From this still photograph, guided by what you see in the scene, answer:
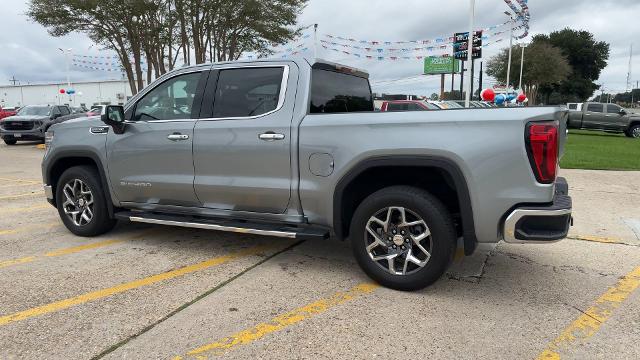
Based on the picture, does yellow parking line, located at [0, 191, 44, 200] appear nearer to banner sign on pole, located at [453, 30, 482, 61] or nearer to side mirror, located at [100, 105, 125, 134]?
side mirror, located at [100, 105, 125, 134]

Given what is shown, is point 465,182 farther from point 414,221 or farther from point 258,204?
point 258,204

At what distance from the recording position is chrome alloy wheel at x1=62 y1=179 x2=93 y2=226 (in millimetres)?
5215

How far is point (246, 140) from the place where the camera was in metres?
→ 4.12

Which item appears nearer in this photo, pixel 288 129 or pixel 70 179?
pixel 288 129

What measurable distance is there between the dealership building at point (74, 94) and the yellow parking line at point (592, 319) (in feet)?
207

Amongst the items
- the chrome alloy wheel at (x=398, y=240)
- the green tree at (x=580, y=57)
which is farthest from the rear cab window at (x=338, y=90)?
the green tree at (x=580, y=57)

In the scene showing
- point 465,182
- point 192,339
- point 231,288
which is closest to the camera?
point 192,339

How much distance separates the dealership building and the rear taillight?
207ft

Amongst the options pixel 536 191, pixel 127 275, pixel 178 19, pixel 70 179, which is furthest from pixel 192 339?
pixel 178 19

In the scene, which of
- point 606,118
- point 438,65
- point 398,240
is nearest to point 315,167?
point 398,240

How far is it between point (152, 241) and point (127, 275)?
1.08m

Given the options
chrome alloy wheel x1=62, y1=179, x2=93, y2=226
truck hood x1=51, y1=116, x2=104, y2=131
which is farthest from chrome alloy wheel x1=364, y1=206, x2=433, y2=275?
chrome alloy wheel x1=62, y1=179, x2=93, y2=226

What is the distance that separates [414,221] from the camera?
3578 mm

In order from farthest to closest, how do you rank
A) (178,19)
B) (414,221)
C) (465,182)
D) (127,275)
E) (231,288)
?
(178,19)
(127,275)
(231,288)
(414,221)
(465,182)
